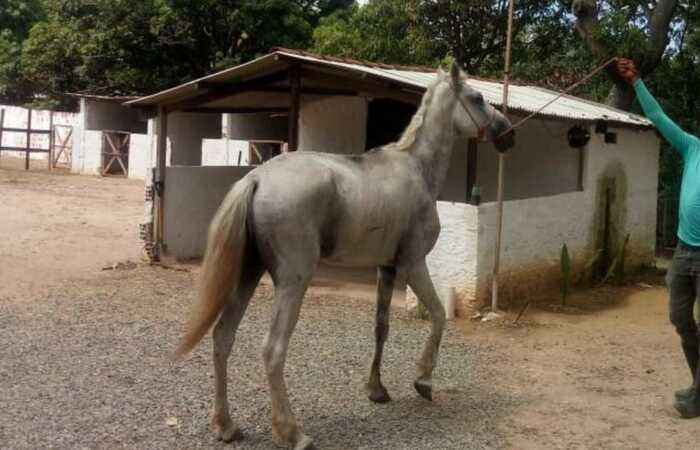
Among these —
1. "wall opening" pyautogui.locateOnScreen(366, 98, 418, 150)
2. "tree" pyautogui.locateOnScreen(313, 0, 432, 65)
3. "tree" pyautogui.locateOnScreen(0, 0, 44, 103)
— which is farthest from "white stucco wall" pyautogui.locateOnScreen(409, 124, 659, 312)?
"tree" pyautogui.locateOnScreen(0, 0, 44, 103)

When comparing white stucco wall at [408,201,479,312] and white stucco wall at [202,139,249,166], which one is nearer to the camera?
white stucco wall at [408,201,479,312]

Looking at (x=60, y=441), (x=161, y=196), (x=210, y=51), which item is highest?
(x=210, y=51)

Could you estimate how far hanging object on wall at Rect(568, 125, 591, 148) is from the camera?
1061 centimetres

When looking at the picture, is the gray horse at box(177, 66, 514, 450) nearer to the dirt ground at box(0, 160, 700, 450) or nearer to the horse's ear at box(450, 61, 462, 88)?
the horse's ear at box(450, 61, 462, 88)

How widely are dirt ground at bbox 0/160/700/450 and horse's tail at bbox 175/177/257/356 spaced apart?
719 mm

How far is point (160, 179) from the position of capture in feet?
38.9

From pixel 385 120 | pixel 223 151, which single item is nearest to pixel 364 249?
pixel 385 120

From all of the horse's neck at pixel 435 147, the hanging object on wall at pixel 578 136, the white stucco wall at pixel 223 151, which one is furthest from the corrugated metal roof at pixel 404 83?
the white stucco wall at pixel 223 151

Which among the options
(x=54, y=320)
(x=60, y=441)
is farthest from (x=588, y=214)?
(x=60, y=441)

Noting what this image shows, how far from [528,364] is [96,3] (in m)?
25.2

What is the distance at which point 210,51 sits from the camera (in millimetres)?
28203

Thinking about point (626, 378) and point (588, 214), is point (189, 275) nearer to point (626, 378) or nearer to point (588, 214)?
point (588, 214)

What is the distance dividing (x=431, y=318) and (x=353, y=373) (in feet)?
3.77

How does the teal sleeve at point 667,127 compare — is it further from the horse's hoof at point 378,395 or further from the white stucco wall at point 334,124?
the white stucco wall at point 334,124
